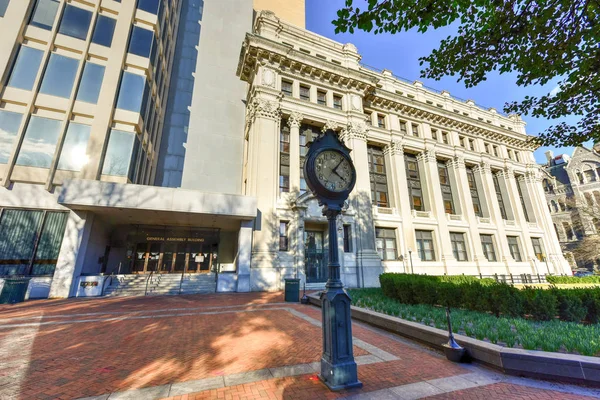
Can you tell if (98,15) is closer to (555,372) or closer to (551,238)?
(555,372)

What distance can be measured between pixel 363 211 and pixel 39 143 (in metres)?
24.0

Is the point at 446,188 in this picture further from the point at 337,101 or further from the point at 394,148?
the point at 337,101

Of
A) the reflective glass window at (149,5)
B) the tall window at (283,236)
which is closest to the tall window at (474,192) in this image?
→ the tall window at (283,236)

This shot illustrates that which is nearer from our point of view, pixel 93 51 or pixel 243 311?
pixel 243 311

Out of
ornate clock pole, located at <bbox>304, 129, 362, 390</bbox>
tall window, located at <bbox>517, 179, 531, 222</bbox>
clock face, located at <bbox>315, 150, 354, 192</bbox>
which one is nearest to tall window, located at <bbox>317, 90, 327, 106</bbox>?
ornate clock pole, located at <bbox>304, 129, 362, 390</bbox>

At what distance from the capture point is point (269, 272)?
18.1 metres

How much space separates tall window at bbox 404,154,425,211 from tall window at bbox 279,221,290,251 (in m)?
15.8

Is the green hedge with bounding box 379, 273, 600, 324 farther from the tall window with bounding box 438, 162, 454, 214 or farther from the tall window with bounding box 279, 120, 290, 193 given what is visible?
the tall window with bounding box 438, 162, 454, 214

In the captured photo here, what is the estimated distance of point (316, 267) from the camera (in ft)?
68.2

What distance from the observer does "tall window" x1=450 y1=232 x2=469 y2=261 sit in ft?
91.5

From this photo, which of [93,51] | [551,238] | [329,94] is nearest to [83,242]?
[93,51]

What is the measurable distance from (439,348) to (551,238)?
42056mm

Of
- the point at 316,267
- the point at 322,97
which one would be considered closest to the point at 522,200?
the point at 322,97

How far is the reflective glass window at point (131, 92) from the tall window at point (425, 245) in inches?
1113
